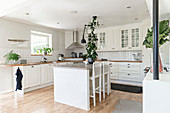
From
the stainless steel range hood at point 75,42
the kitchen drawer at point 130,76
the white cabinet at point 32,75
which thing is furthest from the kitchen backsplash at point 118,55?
the white cabinet at point 32,75

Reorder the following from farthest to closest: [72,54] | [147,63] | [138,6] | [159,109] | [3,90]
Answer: [72,54]
[147,63]
[3,90]
[138,6]
[159,109]

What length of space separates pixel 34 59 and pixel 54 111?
2851 mm

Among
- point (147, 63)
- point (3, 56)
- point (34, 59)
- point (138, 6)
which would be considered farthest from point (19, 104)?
point (147, 63)

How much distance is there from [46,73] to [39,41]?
5.17ft

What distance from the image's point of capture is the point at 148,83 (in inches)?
40.2

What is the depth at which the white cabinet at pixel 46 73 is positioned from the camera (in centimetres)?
400

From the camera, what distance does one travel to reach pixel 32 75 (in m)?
3.65

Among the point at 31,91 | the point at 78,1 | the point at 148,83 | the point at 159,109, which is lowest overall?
the point at 31,91

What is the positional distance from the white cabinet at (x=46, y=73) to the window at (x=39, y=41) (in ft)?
3.10

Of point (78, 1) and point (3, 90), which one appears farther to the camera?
point (3, 90)

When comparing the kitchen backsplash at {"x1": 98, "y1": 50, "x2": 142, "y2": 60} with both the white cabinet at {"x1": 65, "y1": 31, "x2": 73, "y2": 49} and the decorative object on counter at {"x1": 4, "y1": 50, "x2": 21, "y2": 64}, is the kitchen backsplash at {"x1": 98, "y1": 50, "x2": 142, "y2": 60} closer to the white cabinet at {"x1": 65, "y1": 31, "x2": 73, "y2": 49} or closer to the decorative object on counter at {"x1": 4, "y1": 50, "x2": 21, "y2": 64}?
the white cabinet at {"x1": 65, "y1": 31, "x2": 73, "y2": 49}

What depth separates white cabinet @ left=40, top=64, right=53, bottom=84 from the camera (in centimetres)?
400

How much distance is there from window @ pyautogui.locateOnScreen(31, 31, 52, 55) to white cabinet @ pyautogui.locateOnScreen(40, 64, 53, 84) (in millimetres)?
945

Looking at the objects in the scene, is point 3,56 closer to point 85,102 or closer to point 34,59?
point 34,59
